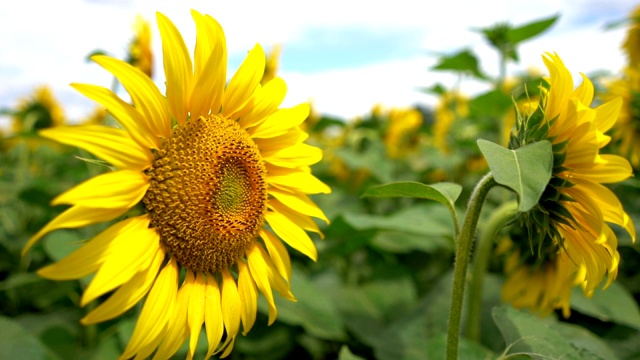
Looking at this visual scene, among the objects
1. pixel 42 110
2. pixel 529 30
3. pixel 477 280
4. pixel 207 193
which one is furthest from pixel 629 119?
pixel 42 110

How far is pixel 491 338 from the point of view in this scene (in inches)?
76.9

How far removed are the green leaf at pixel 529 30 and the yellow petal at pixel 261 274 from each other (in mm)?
1918

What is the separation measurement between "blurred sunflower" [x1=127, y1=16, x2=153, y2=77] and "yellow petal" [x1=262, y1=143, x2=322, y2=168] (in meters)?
1.11

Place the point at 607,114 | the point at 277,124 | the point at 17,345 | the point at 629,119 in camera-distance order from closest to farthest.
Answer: the point at 607,114, the point at 277,124, the point at 17,345, the point at 629,119

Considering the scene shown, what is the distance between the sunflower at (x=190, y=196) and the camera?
3.11ft

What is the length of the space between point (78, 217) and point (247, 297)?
1.25ft

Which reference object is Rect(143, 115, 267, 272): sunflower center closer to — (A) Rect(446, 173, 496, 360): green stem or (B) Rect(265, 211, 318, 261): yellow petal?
(B) Rect(265, 211, 318, 261): yellow petal

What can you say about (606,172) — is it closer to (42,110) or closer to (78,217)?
(78,217)

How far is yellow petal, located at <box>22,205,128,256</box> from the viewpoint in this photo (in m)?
0.89

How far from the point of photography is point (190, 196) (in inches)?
42.9

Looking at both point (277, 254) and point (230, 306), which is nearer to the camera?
point (230, 306)

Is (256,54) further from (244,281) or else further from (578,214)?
(578,214)

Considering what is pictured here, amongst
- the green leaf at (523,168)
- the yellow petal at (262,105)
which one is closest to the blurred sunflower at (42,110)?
the yellow petal at (262,105)

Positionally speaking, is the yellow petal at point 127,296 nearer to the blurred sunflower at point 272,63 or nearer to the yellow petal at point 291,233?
the yellow petal at point 291,233
